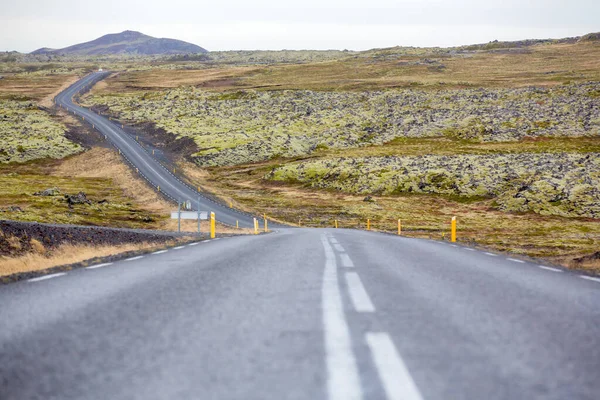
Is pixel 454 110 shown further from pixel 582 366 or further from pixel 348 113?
pixel 582 366

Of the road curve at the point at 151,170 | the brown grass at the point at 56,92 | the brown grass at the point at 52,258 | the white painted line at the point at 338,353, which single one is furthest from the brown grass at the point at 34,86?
the white painted line at the point at 338,353

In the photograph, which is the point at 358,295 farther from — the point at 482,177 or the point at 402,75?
the point at 402,75

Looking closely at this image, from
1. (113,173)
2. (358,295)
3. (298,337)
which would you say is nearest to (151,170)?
(113,173)

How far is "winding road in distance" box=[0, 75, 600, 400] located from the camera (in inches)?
139

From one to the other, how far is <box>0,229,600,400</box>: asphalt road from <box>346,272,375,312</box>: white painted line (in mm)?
28

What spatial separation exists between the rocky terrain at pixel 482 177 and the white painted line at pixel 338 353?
56.7 meters

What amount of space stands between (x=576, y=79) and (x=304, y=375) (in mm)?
147737

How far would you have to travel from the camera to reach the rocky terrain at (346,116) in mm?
98675

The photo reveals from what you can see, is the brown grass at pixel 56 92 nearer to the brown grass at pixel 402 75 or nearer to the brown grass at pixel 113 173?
the brown grass at pixel 402 75

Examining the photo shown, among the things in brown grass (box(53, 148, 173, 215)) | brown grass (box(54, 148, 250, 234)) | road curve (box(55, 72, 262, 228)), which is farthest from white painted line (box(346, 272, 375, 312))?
brown grass (box(53, 148, 173, 215))

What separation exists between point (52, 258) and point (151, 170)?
213 feet

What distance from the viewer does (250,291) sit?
23.8ft

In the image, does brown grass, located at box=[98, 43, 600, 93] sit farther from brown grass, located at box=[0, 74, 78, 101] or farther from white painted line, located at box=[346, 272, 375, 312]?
white painted line, located at box=[346, 272, 375, 312]

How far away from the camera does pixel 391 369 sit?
3.84 meters
